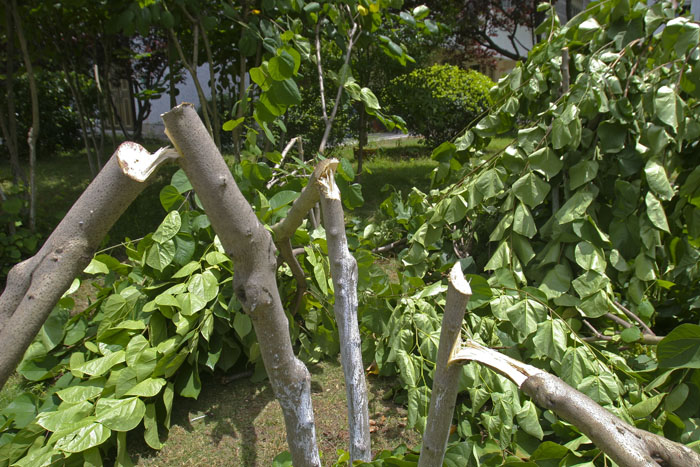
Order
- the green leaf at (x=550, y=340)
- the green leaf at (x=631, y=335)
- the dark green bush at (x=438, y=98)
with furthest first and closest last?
the dark green bush at (x=438, y=98) → the green leaf at (x=631, y=335) → the green leaf at (x=550, y=340)

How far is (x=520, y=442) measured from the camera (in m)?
1.98

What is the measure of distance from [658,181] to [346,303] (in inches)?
63.8

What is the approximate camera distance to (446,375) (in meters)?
0.94

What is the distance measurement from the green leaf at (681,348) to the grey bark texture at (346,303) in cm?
88

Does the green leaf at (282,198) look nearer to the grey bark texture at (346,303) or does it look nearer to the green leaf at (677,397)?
→ the grey bark texture at (346,303)

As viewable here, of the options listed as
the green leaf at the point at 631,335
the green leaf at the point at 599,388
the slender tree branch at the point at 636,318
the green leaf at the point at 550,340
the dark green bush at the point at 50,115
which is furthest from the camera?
the dark green bush at the point at 50,115

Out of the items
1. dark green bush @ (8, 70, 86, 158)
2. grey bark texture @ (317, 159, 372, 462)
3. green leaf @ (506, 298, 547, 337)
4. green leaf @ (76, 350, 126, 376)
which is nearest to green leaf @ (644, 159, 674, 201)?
green leaf @ (506, 298, 547, 337)

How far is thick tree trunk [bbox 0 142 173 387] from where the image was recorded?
2.39ft

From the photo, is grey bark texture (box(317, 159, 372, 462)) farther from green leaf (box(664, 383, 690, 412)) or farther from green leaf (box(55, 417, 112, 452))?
green leaf (box(664, 383, 690, 412))

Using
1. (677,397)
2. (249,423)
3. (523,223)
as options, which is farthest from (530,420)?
(249,423)

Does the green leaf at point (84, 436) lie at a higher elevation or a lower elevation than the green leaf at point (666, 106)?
lower

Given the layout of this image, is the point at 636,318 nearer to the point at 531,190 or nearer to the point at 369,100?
the point at 531,190

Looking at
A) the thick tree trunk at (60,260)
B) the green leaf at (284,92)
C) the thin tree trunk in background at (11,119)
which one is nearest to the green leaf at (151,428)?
the green leaf at (284,92)

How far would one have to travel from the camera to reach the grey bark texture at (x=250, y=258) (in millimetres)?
826
